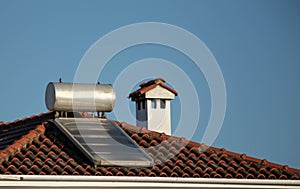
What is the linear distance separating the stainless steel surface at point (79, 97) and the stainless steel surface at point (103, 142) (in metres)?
0.30

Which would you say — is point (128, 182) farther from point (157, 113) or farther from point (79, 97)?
point (157, 113)

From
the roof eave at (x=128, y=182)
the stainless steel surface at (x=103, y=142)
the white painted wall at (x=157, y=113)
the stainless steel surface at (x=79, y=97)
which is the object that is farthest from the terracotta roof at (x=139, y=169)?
the white painted wall at (x=157, y=113)

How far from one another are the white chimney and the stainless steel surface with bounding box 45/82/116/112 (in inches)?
92.3

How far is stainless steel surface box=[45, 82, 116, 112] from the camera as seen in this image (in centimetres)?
2003

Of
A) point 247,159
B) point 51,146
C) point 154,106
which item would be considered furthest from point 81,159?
point 154,106

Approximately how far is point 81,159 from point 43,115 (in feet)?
12.8

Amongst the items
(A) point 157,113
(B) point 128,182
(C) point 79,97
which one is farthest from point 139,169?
(A) point 157,113

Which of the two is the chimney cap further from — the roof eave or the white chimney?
the roof eave

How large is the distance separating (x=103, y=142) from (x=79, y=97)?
164cm

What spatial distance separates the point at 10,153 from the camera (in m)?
17.7

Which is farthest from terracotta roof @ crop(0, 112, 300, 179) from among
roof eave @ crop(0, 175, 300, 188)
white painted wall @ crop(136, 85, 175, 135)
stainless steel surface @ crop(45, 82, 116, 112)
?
white painted wall @ crop(136, 85, 175, 135)

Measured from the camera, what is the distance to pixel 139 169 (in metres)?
17.8

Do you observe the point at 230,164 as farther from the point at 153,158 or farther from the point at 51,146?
the point at 51,146

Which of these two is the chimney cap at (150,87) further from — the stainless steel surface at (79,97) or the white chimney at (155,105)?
the stainless steel surface at (79,97)
